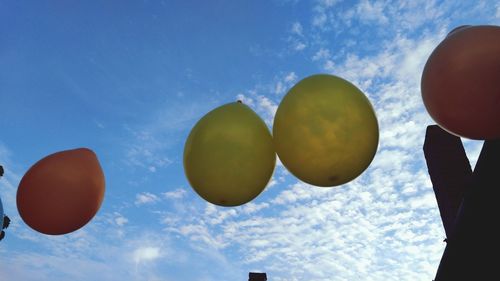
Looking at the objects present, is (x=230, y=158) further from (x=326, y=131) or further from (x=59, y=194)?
(x=59, y=194)

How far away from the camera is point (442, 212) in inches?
161

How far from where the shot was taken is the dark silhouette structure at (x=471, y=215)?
225cm

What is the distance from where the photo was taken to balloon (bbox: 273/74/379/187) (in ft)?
6.81

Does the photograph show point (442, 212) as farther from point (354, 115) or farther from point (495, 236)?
point (354, 115)

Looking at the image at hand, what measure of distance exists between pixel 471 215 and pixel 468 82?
114cm

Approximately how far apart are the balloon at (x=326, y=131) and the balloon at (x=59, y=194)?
1434 millimetres

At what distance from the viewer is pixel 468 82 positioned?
1847 millimetres

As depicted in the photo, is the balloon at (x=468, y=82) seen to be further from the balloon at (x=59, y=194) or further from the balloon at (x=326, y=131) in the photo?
the balloon at (x=59, y=194)

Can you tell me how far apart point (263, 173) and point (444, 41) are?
48.4 inches

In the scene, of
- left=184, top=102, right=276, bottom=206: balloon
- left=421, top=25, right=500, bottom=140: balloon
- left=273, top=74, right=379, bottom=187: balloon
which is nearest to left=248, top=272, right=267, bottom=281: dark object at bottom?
left=184, top=102, right=276, bottom=206: balloon

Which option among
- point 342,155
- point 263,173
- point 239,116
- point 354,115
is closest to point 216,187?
point 263,173

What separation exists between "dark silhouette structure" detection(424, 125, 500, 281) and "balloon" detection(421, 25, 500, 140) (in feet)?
0.95

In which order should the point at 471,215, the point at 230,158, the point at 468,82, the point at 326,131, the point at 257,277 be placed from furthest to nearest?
the point at 257,277 < the point at 471,215 < the point at 230,158 < the point at 326,131 < the point at 468,82

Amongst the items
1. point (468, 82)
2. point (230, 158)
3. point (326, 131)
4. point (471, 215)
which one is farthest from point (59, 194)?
point (471, 215)
